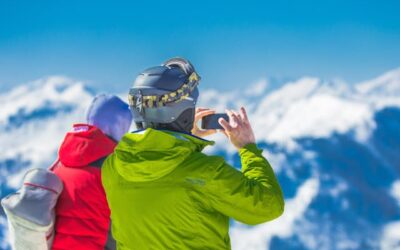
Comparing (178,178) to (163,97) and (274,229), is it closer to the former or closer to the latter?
(163,97)

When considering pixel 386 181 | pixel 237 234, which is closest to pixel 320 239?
pixel 237 234

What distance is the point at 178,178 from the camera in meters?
3.12

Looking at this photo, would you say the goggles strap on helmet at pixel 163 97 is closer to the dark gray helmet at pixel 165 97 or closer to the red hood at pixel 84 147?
the dark gray helmet at pixel 165 97

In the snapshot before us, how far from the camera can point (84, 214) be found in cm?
453

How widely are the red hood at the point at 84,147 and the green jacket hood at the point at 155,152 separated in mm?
1380

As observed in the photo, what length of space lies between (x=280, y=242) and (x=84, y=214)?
159m

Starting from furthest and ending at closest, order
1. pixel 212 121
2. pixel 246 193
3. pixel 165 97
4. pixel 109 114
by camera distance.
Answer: pixel 109 114, pixel 212 121, pixel 165 97, pixel 246 193

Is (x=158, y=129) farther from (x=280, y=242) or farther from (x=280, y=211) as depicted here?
(x=280, y=242)

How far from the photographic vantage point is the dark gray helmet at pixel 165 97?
323 centimetres

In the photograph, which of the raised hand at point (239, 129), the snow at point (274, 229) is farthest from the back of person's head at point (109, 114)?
the snow at point (274, 229)

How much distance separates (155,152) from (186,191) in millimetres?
234

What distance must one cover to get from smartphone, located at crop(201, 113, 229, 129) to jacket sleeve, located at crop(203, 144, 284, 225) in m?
0.46

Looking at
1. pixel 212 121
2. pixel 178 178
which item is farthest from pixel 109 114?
pixel 178 178

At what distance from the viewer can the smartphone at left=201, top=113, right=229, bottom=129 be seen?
3.49 meters
